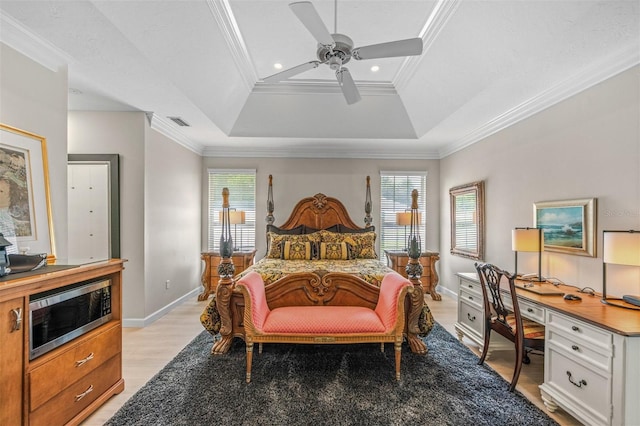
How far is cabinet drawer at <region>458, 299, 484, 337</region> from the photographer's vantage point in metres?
3.09

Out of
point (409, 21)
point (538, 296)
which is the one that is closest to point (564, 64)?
point (409, 21)

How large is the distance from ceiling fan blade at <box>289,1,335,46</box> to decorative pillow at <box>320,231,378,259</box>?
126 inches

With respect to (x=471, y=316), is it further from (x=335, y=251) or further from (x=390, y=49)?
(x=390, y=49)

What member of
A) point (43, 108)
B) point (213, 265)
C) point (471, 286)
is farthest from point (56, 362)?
point (471, 286)

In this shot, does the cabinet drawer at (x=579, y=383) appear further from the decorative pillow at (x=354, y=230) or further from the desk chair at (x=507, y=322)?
the decorative pillow at (x=354, y=230)

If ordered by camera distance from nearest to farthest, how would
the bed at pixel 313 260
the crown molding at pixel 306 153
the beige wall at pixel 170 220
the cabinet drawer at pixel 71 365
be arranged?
the cabinet drawer at pixel 71 365 → the bed at pixel 313 260 → the beige wall at pixel 170 220 → the crown molding at pixel 306 153

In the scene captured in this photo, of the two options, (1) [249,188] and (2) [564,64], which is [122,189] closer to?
(1) [249,188]

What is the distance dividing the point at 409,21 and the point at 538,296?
107 inches

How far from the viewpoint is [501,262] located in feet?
13.0

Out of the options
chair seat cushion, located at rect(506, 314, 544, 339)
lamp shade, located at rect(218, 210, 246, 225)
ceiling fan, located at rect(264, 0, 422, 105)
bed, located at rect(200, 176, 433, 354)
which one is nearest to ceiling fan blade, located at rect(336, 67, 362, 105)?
ceiling fan, located at rect(264, 0, 422, 105)

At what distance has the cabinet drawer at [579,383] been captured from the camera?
1.81 metres

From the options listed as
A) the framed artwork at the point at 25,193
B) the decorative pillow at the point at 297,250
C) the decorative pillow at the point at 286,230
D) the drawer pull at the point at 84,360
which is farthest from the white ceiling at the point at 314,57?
the drawer pull at the point at 84,360

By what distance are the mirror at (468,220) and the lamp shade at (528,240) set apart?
1350 mm

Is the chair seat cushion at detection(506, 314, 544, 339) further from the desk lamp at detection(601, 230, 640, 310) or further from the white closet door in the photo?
the white closet door
